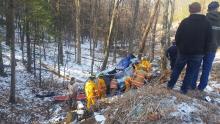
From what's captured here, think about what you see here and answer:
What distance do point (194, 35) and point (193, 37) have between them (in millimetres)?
54

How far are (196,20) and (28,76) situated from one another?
21.3m

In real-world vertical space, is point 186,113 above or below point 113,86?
above

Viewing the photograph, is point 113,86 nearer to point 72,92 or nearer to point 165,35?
point 72,92

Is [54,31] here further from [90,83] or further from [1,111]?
[90,83]

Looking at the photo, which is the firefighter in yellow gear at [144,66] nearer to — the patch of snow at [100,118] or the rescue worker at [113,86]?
the rescue worker at [113,86]

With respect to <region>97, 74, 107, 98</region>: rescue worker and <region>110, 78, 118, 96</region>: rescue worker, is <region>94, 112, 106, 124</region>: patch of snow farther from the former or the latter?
<region>110, 78, 118, 96</region>: rescue worker

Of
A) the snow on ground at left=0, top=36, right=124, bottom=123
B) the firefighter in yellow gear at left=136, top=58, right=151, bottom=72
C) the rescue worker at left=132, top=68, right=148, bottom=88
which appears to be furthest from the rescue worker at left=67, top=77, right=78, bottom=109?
the rescue worker at left=132, top=68, right=148, bottom=88

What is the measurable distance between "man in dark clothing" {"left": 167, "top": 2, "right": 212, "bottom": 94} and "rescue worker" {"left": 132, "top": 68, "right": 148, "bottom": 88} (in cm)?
469

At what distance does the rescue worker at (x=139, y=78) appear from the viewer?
1423 centimetres

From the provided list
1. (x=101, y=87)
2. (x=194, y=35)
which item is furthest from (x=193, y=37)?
(x=101, y=87)

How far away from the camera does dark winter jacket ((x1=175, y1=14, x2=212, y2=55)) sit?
361 inches

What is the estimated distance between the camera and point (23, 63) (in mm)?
30641

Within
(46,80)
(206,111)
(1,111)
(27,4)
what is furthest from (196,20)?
(46,80)

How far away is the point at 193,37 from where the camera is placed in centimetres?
923
